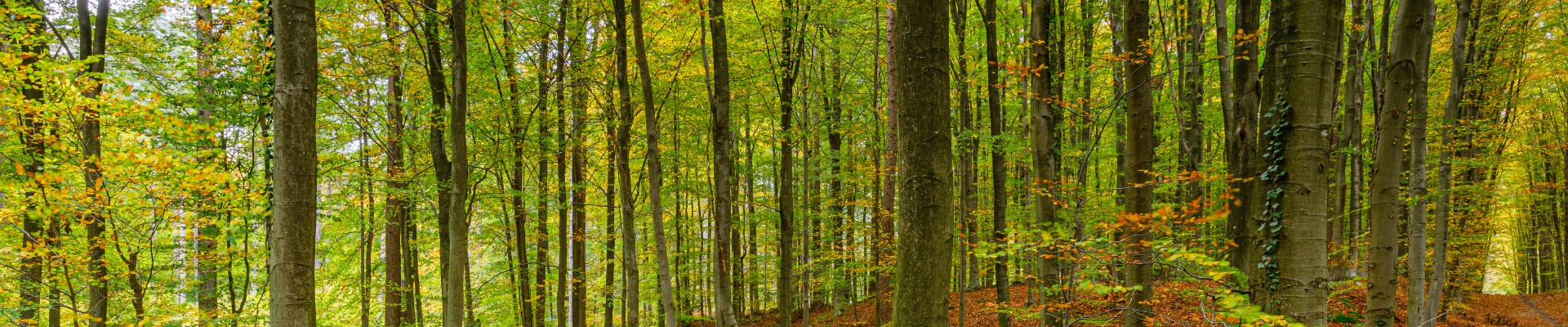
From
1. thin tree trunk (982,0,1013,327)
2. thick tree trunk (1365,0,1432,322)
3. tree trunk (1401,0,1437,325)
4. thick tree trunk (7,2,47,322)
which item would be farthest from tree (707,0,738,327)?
thick tree trunk (7,2,47,322)

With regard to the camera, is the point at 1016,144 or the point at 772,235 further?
the point at 772,235

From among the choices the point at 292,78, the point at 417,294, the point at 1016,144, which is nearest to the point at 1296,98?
the point at 292,78

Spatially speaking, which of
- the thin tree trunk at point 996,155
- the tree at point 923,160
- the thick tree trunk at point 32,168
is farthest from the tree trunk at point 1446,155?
the thick tree trunk at point 32,168

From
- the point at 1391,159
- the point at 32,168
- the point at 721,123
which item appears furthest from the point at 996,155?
the point at 32,168

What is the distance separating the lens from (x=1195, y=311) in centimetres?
840

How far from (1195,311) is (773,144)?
27.2 feet

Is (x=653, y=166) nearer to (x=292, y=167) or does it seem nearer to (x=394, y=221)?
(x=292, y=167)

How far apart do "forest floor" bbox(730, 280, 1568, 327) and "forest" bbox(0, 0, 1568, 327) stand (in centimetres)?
18

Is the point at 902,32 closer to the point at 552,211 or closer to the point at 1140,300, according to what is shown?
the point at 1140,300

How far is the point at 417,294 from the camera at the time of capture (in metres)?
11.7

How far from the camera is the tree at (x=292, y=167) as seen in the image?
321cm

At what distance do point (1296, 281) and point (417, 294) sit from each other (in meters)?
12.7

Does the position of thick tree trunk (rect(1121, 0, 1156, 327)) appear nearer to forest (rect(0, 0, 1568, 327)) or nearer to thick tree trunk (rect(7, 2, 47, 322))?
forest (rect(0, 0, 1568, 327))

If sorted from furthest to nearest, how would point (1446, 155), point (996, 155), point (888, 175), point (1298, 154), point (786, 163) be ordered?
point (996, 155) < point (786, 163) < point (1446, 155) < point (888, 175) < point (1298, 154)
